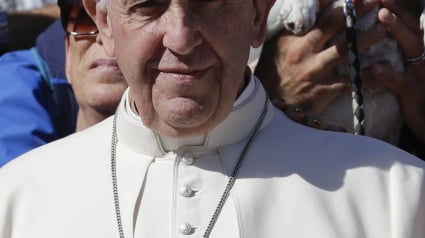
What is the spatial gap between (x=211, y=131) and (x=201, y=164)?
90 millimetres

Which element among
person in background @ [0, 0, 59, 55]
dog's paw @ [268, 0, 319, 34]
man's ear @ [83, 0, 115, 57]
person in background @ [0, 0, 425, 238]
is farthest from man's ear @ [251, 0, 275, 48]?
person in background @ [0, 0, 59, 55]

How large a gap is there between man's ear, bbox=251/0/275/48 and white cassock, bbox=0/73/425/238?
135 millimetres

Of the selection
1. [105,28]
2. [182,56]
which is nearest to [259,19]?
[182,56]

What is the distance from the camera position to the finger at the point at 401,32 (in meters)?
3.07

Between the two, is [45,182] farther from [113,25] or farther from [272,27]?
[272,27]

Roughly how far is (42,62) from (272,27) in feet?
3.68

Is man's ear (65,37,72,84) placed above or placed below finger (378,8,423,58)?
below

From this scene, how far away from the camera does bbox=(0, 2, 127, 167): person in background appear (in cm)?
A: 338

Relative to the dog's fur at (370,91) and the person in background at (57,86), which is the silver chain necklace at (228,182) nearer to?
the dog's fur at (370,91)

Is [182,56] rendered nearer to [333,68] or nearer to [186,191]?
[186,191]

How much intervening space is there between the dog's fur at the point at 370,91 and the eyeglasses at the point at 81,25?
64 centimetres

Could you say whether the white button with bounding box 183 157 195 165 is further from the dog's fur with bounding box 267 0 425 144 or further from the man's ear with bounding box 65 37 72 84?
the man's ear with bounding box 65 37 72 84

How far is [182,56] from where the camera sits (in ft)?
7.59

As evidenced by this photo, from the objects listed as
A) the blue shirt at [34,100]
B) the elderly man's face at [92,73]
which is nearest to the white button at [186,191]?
the elderly man's face at [92,73]
